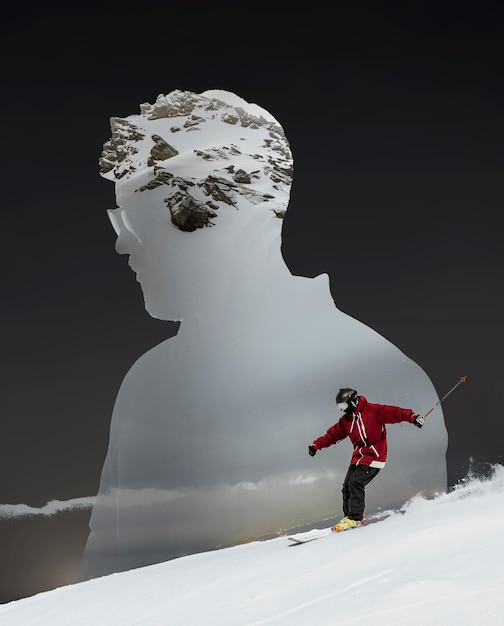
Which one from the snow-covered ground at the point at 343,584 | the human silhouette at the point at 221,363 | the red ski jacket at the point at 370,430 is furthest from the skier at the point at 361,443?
the human silhouette at the point at 221,363

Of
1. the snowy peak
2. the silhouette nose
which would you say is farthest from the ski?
the silhouette nose

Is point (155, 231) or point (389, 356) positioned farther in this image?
point (155, 231)

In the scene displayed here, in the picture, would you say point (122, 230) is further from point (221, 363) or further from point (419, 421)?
point (419, 421)

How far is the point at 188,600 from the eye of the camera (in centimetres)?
269

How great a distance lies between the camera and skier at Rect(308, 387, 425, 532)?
12.1 ft

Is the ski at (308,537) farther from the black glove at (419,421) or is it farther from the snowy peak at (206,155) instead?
the snowy peak at (206,155)

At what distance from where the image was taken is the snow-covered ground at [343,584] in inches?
73.7

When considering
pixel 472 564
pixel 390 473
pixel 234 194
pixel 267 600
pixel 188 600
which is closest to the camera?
pixel 472 564

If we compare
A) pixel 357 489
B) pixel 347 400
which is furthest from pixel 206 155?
pixel 357 489

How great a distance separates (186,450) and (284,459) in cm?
96

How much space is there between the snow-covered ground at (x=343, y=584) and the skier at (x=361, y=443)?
153 millimetres

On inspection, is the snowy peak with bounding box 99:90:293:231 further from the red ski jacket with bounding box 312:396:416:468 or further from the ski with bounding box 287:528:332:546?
the ski with bounding box 287:528:332:546

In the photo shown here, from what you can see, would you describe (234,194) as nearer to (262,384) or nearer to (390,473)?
(262,384)

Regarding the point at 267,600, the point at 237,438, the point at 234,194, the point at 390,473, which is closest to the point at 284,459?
the point at 237,438
